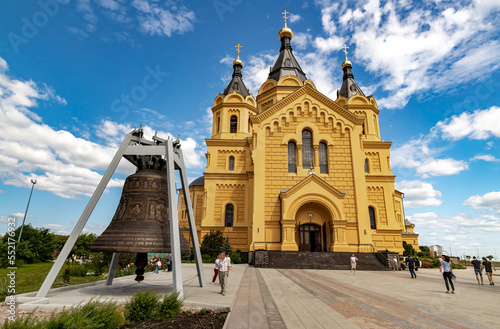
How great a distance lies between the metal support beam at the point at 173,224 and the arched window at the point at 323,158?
1773 centimetres

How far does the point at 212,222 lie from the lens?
82.8ft

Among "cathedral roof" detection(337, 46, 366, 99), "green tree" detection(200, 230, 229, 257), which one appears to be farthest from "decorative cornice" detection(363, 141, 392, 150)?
"green tree" detection(200, 230, 229, 257)

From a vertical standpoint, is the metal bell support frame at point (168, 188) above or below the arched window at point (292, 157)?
below

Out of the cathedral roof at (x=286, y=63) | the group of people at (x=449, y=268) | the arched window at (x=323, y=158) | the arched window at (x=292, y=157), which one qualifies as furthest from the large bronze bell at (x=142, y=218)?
the cathedral roof at (x=286, y=63)

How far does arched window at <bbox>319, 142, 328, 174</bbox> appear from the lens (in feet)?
74.8

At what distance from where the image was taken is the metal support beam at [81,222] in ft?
19.3

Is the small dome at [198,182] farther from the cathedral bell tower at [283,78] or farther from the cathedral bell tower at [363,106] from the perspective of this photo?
the cathedral bell tower at [363,106]

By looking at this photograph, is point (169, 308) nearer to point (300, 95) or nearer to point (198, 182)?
point (300, 95)

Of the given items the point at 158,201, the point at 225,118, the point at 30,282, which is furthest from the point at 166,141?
the point at 225,118

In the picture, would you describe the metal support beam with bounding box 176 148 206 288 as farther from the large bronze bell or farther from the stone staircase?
the stone staircase

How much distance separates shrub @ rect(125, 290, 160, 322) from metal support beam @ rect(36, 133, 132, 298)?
88.6 inches

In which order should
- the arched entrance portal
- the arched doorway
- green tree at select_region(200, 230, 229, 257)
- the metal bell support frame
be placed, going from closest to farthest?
the metal bell support frame, the arched entrance portal, the arched doorway, green tree at select_region(200, 230, 229, 257)

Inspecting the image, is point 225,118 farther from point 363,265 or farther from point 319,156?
point 363,265

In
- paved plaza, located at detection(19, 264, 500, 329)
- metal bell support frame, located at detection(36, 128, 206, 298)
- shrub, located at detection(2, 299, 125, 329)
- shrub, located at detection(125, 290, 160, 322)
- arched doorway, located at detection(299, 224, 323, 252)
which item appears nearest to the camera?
shrub, located at detection(2, 299, 125, 329)
